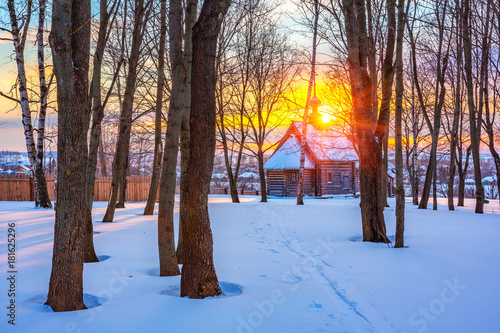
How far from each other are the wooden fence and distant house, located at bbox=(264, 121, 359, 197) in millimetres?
12089

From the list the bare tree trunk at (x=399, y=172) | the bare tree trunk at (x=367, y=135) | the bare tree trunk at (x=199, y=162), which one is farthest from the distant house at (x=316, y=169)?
the bare tree trunk at (x=199, y=162)

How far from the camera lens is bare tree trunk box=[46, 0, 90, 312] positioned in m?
4.06

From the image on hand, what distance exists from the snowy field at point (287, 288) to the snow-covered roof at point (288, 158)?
25.0 metres

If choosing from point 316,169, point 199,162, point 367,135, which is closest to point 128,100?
point 367,135

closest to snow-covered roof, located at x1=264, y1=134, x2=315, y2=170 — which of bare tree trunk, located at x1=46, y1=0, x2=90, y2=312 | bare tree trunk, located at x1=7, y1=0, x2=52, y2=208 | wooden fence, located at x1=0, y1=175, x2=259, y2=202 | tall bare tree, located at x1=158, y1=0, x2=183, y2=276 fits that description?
wooden fence, located at x1=0, y1=175, x2=259, y2=202

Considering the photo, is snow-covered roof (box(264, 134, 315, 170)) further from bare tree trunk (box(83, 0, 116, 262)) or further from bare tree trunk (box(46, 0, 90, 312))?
bare tree trunk (box(46, 0, 90, 312))

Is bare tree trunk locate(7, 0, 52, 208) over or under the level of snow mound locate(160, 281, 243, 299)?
over

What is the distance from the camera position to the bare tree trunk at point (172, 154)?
5.95 metres

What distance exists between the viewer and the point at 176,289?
516 centimetres

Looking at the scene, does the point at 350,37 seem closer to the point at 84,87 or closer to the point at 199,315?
the point at 84,87

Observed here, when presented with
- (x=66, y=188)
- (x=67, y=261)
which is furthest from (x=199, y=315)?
(x=66, y=188)

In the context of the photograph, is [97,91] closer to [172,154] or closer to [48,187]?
[172,154]

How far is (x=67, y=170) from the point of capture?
13.3 feet

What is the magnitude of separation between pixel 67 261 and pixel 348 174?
34553 millimetres
